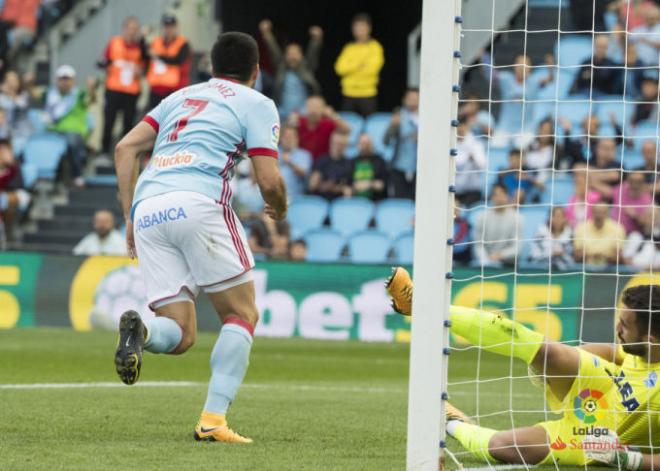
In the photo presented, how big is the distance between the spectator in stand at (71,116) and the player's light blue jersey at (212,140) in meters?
14.0

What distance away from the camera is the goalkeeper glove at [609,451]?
6.12m

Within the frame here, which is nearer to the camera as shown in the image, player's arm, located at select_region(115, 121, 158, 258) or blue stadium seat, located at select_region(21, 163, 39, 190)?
player's arm, located at select_region(115, 121, 158, 258)

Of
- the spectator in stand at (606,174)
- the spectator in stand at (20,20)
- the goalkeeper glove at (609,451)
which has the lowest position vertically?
the goalkeeper glove at (609,451)

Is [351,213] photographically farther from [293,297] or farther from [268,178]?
[268,178]

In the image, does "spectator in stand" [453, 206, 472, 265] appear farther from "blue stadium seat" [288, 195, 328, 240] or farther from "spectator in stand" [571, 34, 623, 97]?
"spectator in stand" [571, 34, 623, 97]

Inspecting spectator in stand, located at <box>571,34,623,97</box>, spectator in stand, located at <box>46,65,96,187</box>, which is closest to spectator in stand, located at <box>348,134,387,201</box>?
spectator in stand, located at <box>571,34,623,97</box>

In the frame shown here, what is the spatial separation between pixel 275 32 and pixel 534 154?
9.96 m

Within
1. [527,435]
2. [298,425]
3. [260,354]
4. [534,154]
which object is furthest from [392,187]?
[527,435]

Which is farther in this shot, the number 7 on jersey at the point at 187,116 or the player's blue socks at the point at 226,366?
the number 7 on jersey at the point at 187,116

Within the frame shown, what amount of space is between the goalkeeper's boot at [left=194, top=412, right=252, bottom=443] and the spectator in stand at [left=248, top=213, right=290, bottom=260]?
413 inches

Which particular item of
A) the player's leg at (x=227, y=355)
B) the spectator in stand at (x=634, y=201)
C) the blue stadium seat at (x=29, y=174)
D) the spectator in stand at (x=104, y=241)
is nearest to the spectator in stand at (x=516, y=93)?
the spectator in stand at (x=634, y=201)

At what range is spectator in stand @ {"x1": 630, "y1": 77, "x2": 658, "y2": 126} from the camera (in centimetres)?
1723

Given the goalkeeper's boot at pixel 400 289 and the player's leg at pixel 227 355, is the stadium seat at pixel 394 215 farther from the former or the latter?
the goalkeeper's boot at pixel 400 289

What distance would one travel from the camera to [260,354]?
13.7 metres
